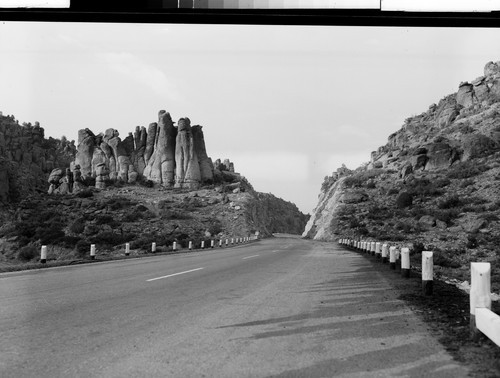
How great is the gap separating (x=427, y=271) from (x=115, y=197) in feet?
179

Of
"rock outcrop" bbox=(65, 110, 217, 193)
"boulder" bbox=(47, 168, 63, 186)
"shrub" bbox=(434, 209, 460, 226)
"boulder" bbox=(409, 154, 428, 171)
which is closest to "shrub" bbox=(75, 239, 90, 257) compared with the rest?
→ "rock outcrop" bbox=(65, 110, 217, 193)

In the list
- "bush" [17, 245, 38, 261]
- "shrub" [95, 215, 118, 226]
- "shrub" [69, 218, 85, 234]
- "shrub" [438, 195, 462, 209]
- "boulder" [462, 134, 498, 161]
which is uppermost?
"boulder" [462, 134, 498, 161]

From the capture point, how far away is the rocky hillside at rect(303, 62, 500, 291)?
93.7 ft

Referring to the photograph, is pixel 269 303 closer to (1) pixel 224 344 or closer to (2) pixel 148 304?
(2) pixel 148 304

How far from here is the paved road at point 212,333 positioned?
346 cm

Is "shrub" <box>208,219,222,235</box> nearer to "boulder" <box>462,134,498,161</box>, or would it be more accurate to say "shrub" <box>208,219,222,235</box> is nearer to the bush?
the bush

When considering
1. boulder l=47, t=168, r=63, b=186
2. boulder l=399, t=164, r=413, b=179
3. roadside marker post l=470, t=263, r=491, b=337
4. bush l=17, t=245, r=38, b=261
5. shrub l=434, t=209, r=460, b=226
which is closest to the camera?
roadside marker post l=470, t=263, r=491, b=337

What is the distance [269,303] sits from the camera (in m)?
6.52

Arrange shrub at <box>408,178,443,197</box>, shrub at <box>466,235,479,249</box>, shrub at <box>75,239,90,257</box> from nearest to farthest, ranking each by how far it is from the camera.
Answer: shrub at <box>466,235,479,249</box> → shrub at <box>75,239,90,257</box> → shrub at <box>408,178,443,197</box>

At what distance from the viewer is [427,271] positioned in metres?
7.56

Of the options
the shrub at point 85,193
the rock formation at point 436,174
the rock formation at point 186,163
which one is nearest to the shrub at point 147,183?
the rock formation at point 186,163

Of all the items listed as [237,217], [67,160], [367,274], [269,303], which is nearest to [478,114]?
[237,217]

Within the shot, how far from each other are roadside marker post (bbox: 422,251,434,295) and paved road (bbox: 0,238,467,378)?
0.63m

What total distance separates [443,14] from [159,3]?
263cm
